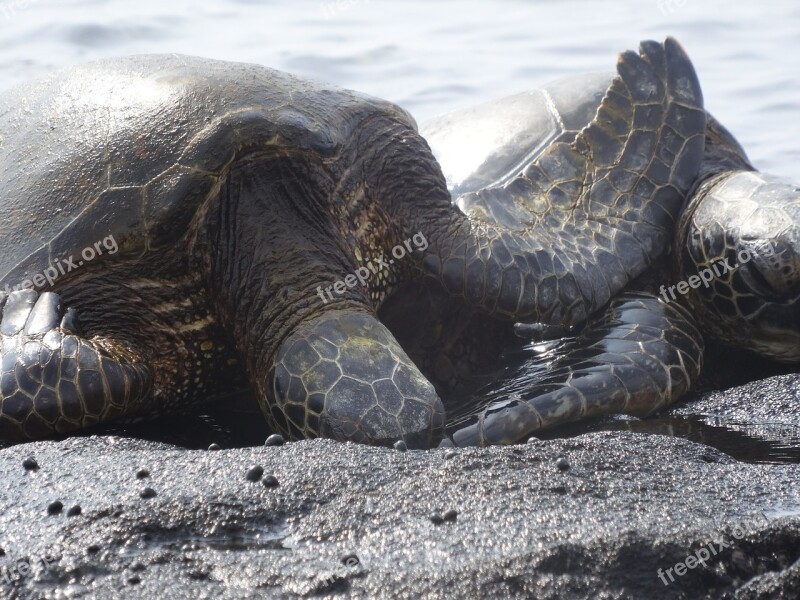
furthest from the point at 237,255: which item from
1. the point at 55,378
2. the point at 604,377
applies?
the point at 604,377

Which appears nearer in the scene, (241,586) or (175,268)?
(241,586)

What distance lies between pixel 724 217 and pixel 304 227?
2.08 meters

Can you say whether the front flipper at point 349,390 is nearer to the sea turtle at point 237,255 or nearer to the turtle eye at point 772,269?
the sea turtle at point 237,255

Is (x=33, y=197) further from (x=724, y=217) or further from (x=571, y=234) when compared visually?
(x=724, y=217)

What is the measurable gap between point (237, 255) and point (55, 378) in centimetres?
90

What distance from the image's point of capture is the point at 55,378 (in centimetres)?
372

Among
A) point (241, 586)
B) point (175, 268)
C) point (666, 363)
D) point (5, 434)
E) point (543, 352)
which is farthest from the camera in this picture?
point (543, 352)

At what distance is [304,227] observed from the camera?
14.5ft

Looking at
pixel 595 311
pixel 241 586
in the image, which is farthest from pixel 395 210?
pixel 241 586
